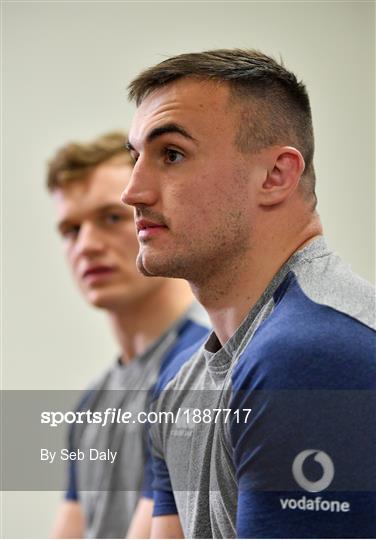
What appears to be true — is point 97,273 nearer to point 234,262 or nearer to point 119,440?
point 119,440

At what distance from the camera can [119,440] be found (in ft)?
6.66

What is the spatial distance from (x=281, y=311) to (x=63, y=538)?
1.37 meters

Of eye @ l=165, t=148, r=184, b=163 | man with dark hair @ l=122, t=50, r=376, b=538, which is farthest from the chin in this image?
eye @ l=165, t=148, r=184, b=163

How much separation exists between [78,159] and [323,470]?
140 cm

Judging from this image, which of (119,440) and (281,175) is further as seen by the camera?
(119,440)

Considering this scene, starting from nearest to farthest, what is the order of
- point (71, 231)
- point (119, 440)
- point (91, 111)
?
point (119, 440), point (71, 231), point (91, 111)

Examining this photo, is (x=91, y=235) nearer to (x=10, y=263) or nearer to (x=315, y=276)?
(x=10, y=263)

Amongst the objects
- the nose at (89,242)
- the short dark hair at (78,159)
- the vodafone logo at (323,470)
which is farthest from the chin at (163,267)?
the short dark hair at (78,159)

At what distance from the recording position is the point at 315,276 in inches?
40.9

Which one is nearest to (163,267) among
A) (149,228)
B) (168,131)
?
(149,228)

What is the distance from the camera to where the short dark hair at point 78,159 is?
2.14 meters

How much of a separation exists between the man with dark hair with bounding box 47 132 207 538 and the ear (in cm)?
86

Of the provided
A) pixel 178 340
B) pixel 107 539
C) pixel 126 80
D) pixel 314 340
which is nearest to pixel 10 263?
pixel 126 80

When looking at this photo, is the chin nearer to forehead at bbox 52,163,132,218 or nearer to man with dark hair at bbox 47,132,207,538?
man with dark hair at bbox 47,132,207,538
